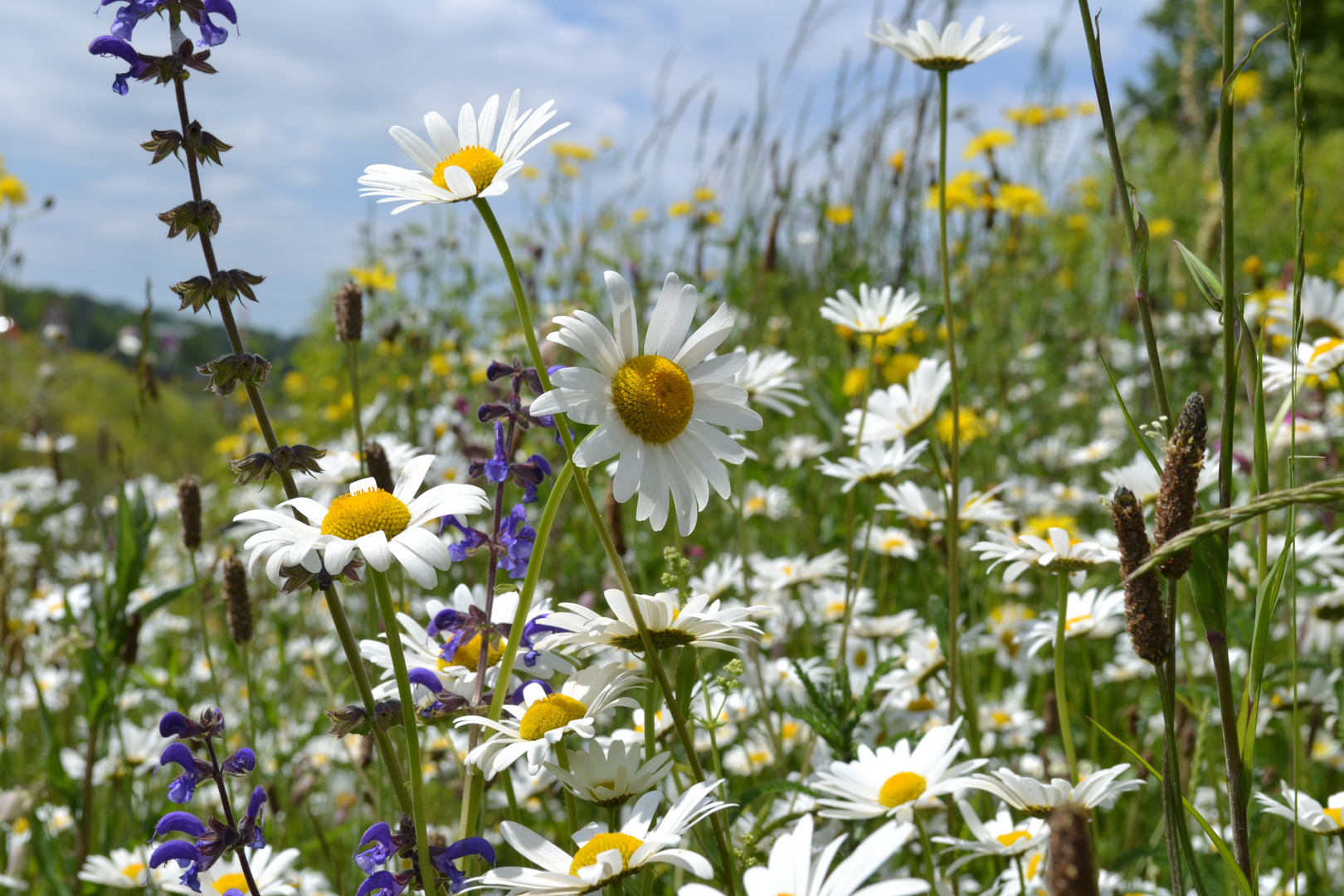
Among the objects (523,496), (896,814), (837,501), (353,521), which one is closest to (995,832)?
(896,814)

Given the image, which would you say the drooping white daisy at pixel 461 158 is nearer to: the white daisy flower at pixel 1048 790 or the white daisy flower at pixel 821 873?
the white daisy flower at pixel 821 873

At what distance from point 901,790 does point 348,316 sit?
1098mm

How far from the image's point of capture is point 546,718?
89 centimetres

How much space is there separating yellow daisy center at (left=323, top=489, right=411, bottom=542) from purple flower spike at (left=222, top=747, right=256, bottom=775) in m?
0.31

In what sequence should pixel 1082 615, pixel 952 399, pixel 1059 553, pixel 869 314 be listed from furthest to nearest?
1. pixel 869 314
2. pixel 1082 615
3. pixel 952 399
4. pixel 1059 553

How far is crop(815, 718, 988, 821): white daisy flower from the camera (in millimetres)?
979

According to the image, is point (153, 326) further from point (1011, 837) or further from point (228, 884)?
point (1011, 837)

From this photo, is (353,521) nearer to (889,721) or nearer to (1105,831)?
(889,721)

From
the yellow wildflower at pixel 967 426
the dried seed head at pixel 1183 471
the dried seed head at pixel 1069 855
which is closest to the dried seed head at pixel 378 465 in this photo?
the dried seed head at pixel 1183 471

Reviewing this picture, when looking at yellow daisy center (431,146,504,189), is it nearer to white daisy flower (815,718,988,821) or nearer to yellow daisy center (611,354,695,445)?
yellow daisy center (611,354,695,445)

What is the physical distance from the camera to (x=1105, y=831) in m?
1.98

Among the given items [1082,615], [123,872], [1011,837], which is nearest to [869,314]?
[1082,615]

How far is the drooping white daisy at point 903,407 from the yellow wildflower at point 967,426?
65 centimetres

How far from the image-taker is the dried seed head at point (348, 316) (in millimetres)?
1537
